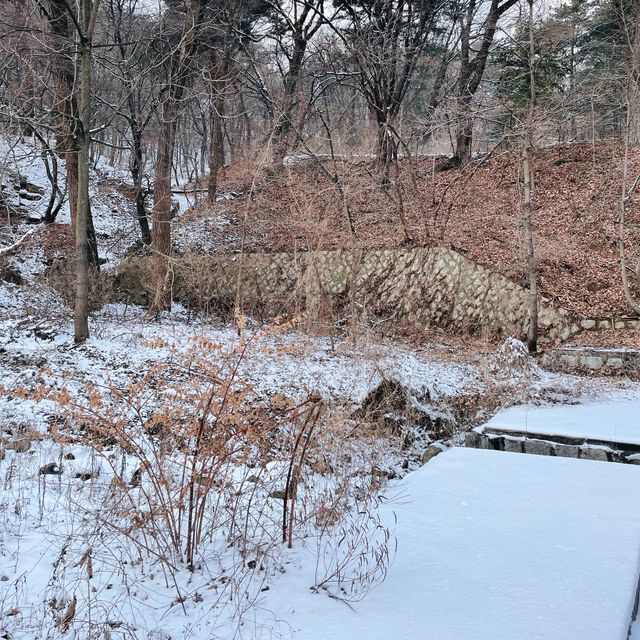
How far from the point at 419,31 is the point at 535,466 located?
713 inches

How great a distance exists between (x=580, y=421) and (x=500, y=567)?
3937 millimetres

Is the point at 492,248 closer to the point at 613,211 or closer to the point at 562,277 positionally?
the point at 562,277

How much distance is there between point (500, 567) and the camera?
2939 mm

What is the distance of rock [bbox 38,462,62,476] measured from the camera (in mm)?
4428

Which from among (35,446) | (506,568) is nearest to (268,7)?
(35,446)

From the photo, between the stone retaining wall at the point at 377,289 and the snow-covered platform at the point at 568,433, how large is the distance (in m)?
4.40

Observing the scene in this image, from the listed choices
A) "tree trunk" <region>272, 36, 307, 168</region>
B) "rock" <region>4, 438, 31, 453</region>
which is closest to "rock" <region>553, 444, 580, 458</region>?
"rock" <region>4, 438, 31, 453</region>

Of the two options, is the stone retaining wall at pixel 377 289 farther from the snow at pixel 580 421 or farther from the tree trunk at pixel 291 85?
the tree trunk at pixel 291 85

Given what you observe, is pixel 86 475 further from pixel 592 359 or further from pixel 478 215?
pixel 478 215

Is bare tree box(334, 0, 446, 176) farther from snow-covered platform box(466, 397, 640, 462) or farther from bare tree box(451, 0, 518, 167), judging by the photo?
snow-covered platform box(466, 397, 640, 462)

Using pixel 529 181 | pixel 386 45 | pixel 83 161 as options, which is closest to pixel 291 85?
pixel 386 45

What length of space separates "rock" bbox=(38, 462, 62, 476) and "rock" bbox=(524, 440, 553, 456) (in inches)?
172

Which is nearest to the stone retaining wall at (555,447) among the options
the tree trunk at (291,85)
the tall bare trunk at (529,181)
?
the tall bare trunk at (529,181)

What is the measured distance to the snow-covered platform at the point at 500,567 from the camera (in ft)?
7.98
